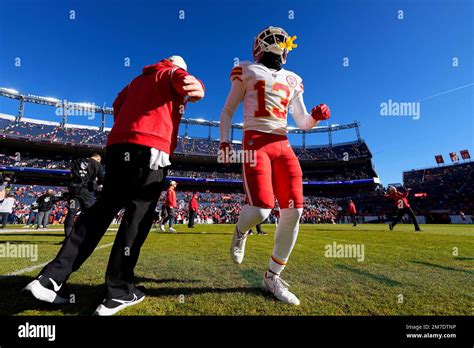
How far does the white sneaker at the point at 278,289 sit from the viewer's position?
7.00 ft

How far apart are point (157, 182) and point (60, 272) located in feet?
3.31

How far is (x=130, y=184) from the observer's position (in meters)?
2.15

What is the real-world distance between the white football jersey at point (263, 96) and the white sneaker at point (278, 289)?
1.44 m

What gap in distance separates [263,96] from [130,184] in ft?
5.23

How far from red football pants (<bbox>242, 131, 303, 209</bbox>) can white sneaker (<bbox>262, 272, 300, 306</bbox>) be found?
26.2 inches

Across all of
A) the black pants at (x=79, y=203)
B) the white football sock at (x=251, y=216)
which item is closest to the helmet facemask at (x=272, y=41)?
the white football sock at (x=251, y=216)

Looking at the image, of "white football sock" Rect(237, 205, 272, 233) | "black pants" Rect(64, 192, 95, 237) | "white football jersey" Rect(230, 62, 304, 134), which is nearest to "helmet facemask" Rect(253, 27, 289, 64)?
"white football jersey" Rect(230, 62, 304, 134)

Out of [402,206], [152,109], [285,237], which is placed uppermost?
[152,109]

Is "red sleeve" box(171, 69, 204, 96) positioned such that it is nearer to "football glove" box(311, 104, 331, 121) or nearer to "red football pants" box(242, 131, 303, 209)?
"red football pants" box(242, 131, 303, 209)

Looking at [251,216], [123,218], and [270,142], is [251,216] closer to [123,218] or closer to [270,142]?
[270,142]

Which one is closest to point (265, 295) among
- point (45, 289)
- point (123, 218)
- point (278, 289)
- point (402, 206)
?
point (278, 289)

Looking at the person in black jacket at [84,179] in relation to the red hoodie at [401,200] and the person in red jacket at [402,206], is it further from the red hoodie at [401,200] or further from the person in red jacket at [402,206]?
the red hoodie at [401,200]

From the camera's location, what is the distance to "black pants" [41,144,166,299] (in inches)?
80.2
